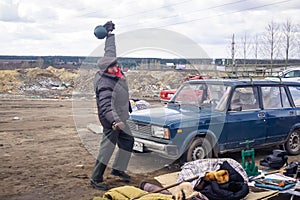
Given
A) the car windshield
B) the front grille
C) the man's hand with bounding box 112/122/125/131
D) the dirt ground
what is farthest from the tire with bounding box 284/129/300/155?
the man's hand with bounding box 112/122/125/131

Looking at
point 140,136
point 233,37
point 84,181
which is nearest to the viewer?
point 84,181

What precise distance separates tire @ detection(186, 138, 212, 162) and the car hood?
43 centimetres

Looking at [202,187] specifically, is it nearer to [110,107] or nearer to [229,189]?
[229,189]

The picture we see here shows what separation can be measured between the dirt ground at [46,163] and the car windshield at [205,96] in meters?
1.45

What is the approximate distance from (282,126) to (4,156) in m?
6.05

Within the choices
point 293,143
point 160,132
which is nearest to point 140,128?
point 160,132

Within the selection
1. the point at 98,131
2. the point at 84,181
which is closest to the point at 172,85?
the point at 98,131

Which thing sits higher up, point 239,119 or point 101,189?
point 239,119

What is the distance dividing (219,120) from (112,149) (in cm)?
231

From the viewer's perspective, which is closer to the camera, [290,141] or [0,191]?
[0,191]

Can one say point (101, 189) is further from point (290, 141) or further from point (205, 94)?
point (290, 141)

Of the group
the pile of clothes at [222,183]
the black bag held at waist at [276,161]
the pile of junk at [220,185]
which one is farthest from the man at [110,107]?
the black bag held at waist at [276,161]

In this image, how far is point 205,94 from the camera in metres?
8.18

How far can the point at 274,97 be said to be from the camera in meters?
8.80
